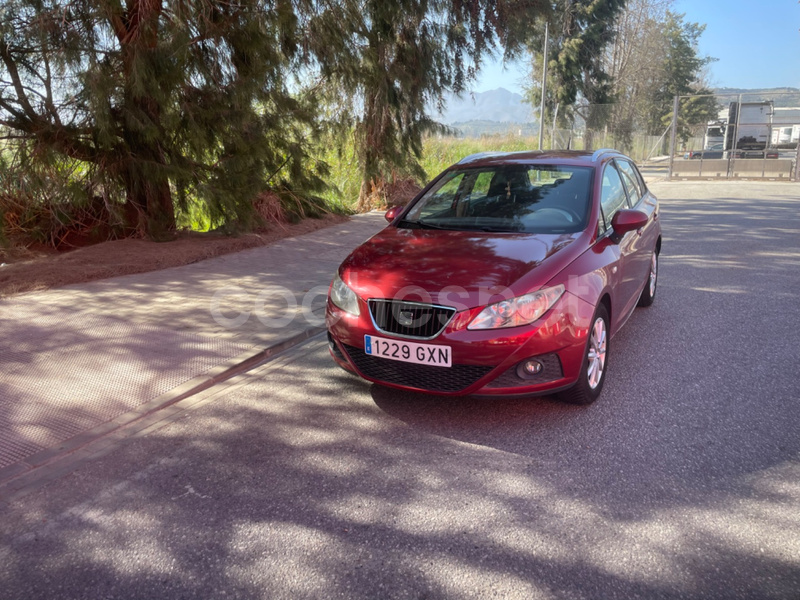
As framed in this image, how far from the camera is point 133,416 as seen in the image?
407cm

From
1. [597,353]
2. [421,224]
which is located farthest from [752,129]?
[597,353]

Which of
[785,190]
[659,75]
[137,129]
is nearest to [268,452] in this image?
[137,129]

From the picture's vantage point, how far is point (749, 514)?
2863 mm

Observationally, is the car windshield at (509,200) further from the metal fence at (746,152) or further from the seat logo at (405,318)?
the metal fence at (746,152)

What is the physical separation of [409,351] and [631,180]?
3456 mm

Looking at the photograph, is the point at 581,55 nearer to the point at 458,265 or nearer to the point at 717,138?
the point at 717,138

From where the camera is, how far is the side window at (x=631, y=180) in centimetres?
571

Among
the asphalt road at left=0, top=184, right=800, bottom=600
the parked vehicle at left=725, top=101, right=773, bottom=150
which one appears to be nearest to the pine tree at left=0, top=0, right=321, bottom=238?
the asphalt road at left=0, top=184, right=800, bottom=600

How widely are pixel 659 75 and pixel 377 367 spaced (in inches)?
2359

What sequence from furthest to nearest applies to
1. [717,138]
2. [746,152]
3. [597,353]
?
[717,138]
[746,152]
[597,353]

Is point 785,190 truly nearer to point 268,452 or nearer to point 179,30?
point 179,30

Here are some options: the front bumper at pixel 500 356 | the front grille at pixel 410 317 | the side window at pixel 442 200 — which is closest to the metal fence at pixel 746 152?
the side window at pixel 442 200

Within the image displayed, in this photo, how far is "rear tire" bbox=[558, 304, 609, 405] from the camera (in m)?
3.90

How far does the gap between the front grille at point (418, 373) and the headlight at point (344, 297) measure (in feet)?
0.82
